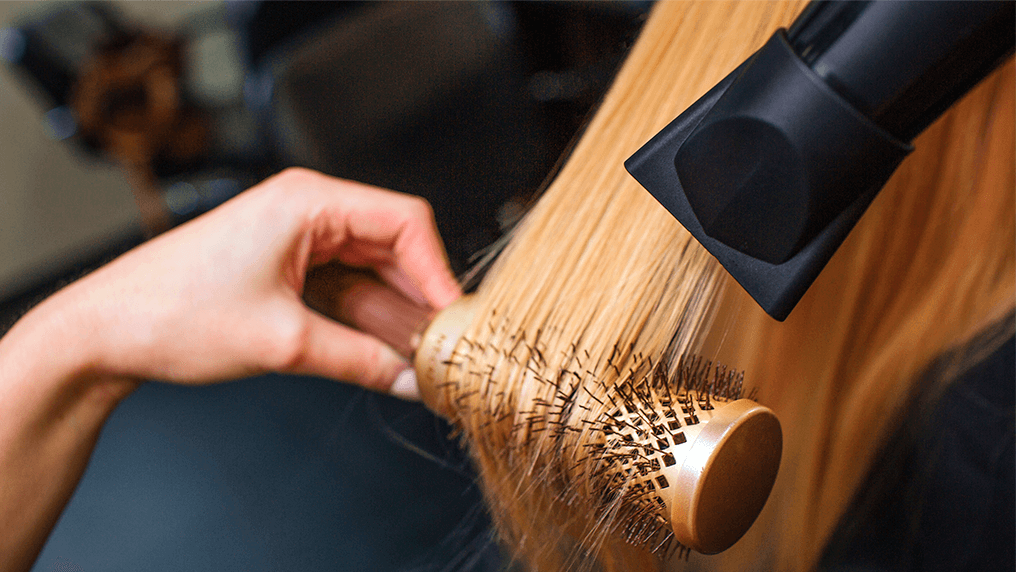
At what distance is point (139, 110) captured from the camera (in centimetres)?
130

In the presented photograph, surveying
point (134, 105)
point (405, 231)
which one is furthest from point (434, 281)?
point (134, 105)

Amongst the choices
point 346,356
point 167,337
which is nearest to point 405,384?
point 346,356

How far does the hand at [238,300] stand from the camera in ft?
1.19

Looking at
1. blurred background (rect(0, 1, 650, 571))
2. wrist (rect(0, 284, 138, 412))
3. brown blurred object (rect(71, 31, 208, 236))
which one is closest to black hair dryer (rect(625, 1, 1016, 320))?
blurred background (rect(0, 1, 650, 571))

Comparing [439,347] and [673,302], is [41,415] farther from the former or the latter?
[673,302]

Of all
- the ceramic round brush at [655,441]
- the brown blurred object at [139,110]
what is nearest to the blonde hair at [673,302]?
the ceramic round brush at [655,441]

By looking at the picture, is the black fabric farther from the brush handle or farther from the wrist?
the wrist

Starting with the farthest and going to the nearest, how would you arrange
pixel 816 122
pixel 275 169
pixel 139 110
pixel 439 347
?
pixel 139 110
pixel 275 169
pixel 439 347
pixel 816 122

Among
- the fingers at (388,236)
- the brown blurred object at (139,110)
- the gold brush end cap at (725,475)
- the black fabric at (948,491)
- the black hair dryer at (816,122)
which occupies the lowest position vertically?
the brown blurred object at (139,110)

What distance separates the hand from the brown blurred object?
3.31 feet

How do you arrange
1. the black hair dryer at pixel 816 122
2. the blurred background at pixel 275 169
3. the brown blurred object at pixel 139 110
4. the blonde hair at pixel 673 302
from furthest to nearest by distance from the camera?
the brown blurred object at pixel 139 110 < the blurred background at pixel 275 169 < the blonde hair at pixel 673 302 < the black hair dryer at pixel 816 122

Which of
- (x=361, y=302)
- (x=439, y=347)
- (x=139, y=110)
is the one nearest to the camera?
(x=439, y=347)

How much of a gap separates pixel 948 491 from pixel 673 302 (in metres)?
0.37

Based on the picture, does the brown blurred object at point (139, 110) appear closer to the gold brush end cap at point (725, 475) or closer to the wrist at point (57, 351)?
the wrist at point (57, 351)
